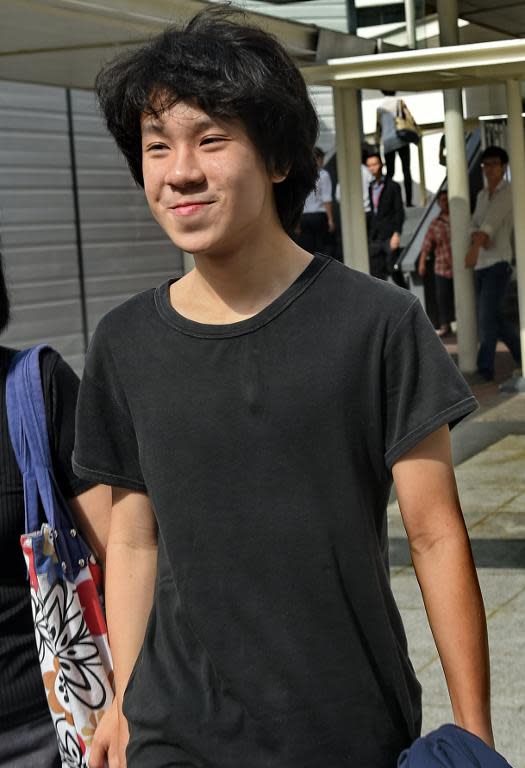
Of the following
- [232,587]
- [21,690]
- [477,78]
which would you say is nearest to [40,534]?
[21,690]

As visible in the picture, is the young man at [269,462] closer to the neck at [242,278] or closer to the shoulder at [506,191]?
the neck at [242,278]

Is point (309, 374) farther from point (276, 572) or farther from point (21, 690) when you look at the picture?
point (21, 690)

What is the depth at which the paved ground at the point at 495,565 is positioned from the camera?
4.64 metres

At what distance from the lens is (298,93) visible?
2.13 meters

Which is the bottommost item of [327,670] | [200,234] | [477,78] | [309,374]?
[327,670]

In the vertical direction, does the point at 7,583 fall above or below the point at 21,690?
above

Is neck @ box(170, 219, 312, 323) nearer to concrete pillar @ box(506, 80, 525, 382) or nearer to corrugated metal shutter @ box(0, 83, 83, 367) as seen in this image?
corrugated metal shutter @ box(0, 83, 83, 367)

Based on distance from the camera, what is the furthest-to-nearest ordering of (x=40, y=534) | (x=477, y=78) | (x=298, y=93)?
(x=477, y=78)
(x=40, y=534)
(x=298, y=93)

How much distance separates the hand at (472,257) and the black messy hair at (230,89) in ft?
35.2

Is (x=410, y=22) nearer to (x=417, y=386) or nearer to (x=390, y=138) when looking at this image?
(x=390, y=138)

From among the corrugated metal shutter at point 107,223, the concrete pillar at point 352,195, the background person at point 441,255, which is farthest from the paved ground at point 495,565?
the background person at point 441,255

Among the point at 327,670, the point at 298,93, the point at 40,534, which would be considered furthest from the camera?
the point at 40,534

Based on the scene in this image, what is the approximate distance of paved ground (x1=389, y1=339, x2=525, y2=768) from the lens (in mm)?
4641

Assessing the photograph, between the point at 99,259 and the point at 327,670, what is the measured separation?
33.5 feet
